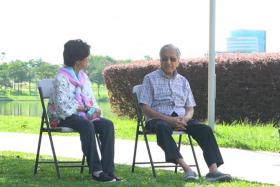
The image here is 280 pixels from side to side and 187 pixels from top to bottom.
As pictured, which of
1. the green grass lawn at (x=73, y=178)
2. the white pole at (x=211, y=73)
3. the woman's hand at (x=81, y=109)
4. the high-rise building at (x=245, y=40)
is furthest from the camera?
the high-rise building at (x=245, y=40)

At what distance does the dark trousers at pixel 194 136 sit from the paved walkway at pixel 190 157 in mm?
555

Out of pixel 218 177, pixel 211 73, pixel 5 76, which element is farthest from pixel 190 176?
pixel 5 76

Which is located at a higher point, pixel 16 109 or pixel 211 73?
pixel 211 73

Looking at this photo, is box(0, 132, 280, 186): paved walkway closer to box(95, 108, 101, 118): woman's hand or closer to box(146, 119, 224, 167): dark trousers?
box(146, 119, 224, 167): dark trousers

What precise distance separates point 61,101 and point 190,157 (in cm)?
322

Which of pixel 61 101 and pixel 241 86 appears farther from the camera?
pixel 241 86

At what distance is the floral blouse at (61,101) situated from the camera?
296 inches

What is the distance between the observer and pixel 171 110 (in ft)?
26.2

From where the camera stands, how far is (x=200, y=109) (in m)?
17.6

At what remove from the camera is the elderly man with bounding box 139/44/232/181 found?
7.55 m

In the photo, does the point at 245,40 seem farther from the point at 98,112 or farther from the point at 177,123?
the point at 98,112

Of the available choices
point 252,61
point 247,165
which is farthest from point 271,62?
point 247,165

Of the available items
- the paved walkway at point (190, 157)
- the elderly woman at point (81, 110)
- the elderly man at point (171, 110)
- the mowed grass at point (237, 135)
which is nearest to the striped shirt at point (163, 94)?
the elderly man at point (171, 110)

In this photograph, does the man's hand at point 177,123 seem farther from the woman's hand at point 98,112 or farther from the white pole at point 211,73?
the white pole at point 211,73
